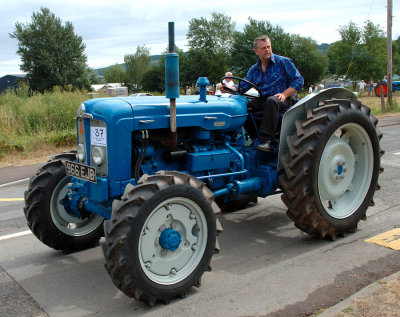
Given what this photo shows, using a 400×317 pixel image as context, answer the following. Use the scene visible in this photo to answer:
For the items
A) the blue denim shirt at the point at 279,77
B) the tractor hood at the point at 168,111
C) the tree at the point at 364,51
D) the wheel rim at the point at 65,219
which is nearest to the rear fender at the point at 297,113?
the blue denim shirt at the point at 279,77

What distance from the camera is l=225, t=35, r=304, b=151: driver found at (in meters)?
4.98

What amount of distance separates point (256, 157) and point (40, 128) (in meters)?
9.62

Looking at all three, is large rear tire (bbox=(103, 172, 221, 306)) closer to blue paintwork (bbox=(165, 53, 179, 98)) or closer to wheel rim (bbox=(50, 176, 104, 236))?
blue paintwork (bbox=(165, 53, 179, 98))

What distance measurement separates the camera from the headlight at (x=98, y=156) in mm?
4051

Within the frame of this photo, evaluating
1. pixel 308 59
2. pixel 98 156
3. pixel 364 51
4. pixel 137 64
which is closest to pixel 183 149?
pixel 98 156

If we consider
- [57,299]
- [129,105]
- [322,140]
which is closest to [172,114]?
[129,105]

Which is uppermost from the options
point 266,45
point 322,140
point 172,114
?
point 266,45

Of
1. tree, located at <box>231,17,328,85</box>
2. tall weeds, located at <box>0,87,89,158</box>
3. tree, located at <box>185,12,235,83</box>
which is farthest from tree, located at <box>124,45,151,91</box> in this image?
tall weeds, located at <box>0,87,89,158</box>

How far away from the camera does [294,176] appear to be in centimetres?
448

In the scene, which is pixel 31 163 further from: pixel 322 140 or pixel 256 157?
pixel 322 140

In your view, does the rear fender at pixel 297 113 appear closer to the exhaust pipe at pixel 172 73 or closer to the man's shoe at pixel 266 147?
the man's shoe at pixel 266 147

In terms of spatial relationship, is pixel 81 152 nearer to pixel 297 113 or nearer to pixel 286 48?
pixel 297 113

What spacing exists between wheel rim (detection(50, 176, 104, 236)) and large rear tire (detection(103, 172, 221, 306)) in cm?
137

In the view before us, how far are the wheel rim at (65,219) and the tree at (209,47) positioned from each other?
61.3 meters
